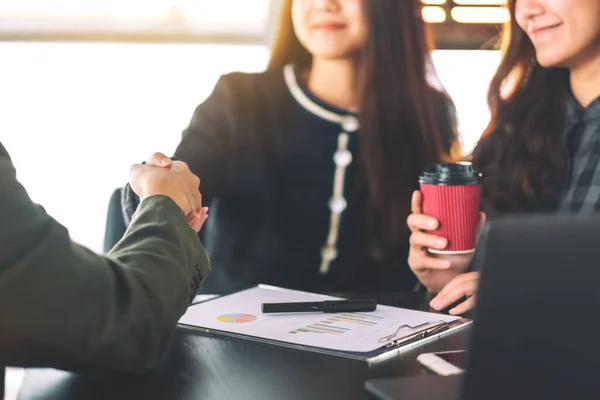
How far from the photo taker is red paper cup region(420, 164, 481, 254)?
1.13 meters

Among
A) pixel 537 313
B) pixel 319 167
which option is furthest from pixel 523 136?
pixel 537 313

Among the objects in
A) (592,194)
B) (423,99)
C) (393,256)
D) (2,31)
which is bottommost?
(393,256)

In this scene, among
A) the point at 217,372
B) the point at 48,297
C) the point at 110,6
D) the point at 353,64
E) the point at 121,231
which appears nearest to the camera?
the point at 48,297

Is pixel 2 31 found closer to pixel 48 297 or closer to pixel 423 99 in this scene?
pixel 423 99

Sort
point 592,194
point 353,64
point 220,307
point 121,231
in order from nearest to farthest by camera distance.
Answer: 1. point 220,307
2. point 592,194
3. point 121,231
4. point 353,64

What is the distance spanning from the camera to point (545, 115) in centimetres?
171

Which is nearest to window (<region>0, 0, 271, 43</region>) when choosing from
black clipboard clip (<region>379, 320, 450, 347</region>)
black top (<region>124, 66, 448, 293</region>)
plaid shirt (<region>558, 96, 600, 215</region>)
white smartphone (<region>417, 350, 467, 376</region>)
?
black top (<region>124, 66, 448, 293</region>)

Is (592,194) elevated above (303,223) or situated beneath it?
elevated above

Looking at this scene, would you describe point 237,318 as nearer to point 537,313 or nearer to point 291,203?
point 537,313

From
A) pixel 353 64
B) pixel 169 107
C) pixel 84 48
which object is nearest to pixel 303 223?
pixel 353 64

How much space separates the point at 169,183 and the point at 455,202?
0.46 meters

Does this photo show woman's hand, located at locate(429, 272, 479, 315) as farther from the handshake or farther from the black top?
the black top

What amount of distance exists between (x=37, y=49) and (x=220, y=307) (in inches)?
72.2

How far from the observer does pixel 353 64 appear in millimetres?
1834
